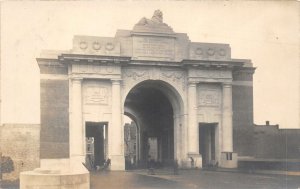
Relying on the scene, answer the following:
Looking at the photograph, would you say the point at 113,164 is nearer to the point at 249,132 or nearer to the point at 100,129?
the point at 249,132

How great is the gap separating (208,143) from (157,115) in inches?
336

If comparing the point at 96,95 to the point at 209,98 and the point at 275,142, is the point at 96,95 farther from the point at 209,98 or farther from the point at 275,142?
the point at 275,142

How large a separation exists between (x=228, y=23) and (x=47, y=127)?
15178 millimetres

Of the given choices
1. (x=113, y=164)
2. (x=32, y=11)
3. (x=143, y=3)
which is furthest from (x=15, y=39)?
(x=113, y=164)

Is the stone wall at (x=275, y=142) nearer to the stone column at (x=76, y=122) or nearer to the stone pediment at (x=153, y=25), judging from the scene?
the stone pediment at (x=153, y=25)

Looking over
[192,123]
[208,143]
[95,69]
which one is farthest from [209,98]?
[95,69]

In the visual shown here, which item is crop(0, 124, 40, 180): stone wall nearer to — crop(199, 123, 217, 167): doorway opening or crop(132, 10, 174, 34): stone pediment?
crop(132, 10, 174, 34): stone pediment

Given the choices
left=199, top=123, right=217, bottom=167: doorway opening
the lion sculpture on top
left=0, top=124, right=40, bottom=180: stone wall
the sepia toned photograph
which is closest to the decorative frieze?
the sepia toned photograph

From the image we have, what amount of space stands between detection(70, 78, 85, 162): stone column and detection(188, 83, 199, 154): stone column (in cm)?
816

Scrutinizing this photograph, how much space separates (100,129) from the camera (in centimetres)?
4638

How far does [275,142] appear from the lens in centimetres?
3884

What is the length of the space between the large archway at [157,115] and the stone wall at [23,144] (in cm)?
887

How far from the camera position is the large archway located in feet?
116

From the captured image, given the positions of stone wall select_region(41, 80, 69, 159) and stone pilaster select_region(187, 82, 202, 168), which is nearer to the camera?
stone wall select_region(41, 80, 69, 159)
